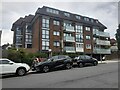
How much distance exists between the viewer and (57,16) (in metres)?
37.5

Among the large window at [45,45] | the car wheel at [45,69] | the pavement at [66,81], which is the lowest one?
the pavement at [66,81]

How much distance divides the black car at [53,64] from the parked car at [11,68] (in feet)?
5.94

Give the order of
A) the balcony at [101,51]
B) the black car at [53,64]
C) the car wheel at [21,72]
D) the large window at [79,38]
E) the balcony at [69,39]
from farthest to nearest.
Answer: the balcony at [101,51]
the large window at [79,38]
the balcony at [69,39]
the black car at [53,64]
the car wheel at [21,72]

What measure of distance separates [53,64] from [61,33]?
20.8 m

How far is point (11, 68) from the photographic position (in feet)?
46.9

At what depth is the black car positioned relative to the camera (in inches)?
654

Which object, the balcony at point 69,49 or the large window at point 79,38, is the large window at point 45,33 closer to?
the balcony at point 69,49

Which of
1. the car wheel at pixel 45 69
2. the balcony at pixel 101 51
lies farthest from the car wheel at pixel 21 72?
the balcony at pixel 101 51

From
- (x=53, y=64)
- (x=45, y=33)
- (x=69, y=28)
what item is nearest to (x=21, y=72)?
(x=53, y=64)

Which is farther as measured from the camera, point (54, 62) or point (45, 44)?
point (45, 44)

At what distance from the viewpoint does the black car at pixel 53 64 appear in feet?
54.5

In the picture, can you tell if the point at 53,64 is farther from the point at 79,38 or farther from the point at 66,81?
the point at 79,38

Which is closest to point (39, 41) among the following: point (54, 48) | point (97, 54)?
point (54, 48)

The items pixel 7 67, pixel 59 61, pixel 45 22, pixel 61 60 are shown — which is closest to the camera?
Answer: pixel 7 67
